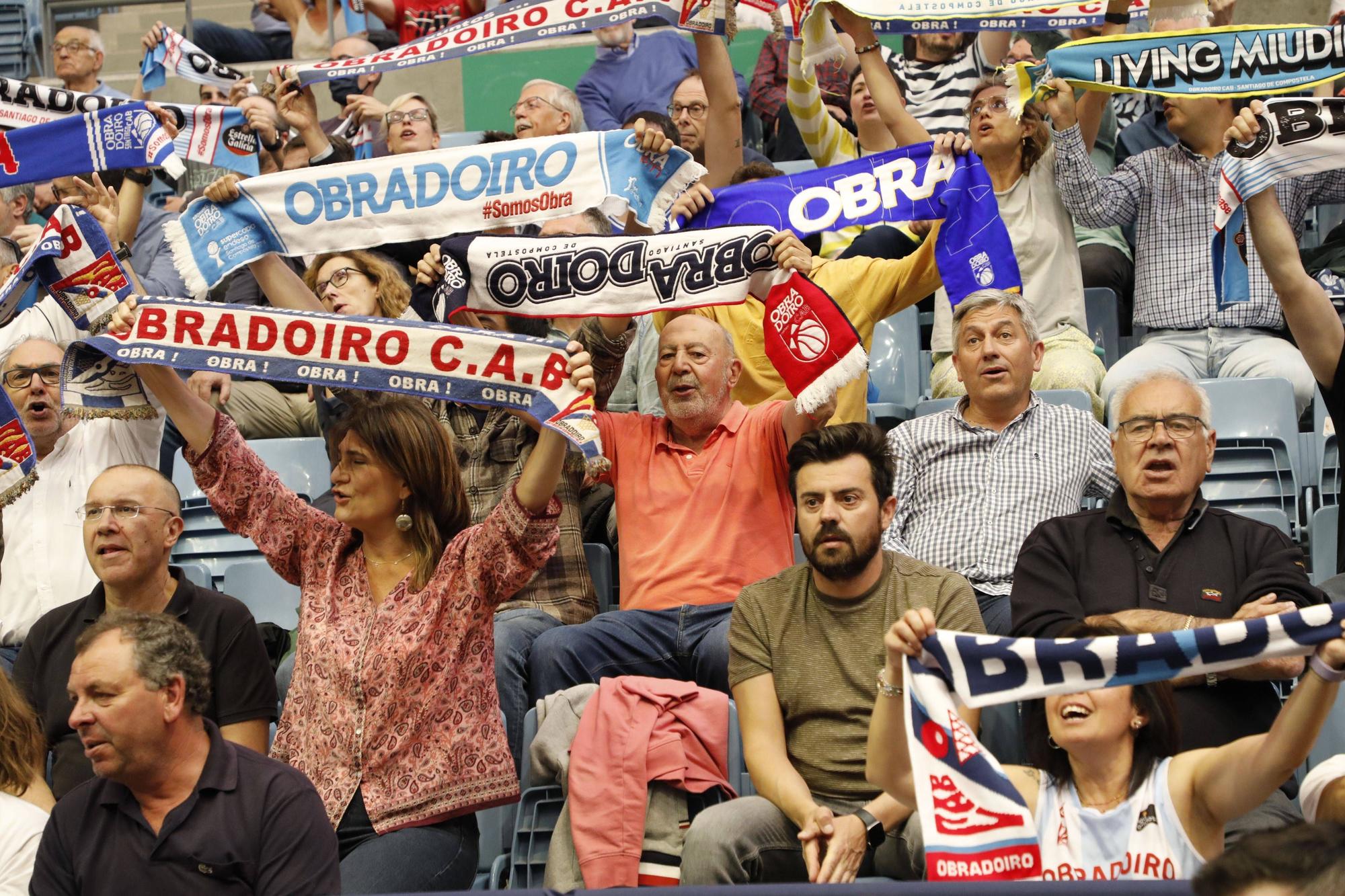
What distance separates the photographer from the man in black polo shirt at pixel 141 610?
4.07 m

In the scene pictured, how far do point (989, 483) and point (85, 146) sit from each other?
3311mm

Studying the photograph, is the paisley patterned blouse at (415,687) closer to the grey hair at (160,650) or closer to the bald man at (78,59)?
the grey hair at (160,650)

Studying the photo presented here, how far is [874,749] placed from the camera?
3156mm

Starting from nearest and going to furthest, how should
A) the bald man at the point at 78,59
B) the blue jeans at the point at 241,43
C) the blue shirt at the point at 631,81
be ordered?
the blue shirt at the point at 631,81, the bald man at the point at 78,59, the blue jeans at the point at 241,43

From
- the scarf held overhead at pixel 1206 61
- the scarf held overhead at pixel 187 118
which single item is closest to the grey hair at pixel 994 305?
the scarf held overhead at pixel 1206 61

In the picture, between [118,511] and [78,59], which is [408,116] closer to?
[78,59]

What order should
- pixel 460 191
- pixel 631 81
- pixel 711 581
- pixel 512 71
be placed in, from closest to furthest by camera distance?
pixel 711 581 < pixel 460 191 < pixel 631 81 < pixel 512 71

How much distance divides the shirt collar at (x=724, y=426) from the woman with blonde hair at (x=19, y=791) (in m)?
1.89

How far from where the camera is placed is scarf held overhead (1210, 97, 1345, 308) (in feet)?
14.0

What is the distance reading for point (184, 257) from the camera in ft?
16.5

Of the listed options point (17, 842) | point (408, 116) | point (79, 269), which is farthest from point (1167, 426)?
point (408, 116)

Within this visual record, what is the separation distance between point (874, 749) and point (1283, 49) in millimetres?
3170

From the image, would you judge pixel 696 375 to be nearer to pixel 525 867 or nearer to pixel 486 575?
pixel 486 575

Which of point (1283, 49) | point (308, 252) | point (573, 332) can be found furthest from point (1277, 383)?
point (308, 252)
